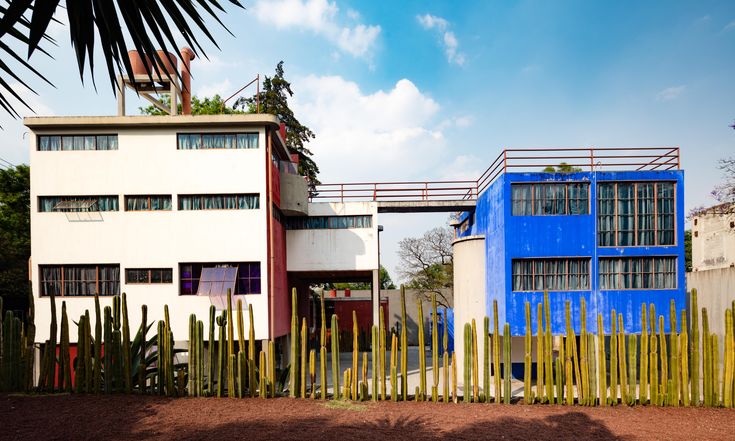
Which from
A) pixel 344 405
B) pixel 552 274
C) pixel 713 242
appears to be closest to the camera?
pixel 344 405

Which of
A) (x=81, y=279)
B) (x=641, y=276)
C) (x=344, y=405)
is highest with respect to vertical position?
(x=81, y=279)

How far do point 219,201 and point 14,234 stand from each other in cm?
1888

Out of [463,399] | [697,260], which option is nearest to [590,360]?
A: [463,399]

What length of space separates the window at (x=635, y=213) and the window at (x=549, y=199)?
0.59 m

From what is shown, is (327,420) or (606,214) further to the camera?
(606,214)

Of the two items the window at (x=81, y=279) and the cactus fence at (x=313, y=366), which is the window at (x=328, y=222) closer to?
the window at (x=81, y=279)

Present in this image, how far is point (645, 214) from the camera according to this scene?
16203 mm

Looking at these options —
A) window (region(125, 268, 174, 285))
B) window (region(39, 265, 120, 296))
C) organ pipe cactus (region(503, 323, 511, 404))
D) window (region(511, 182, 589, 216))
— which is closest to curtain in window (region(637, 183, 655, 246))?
window (region(511, 182, 589, 216))

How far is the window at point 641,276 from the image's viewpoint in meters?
16.0

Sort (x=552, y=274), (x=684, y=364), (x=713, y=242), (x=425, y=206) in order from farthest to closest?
(x=713, y=242)
(x=425, y=206)
(x=552, y=274)
(x=684, y=364)

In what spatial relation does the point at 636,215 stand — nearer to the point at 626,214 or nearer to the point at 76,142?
the point at 626,214

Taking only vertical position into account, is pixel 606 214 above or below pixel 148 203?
below

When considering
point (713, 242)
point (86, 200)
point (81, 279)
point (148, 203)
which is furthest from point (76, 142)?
point (713, 242)

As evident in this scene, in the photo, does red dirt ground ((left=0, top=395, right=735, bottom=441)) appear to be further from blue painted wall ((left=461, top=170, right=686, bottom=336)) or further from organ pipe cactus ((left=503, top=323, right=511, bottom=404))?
blue painted wall ((left=461, top=170, right=686, bottom=336))
